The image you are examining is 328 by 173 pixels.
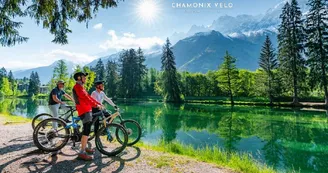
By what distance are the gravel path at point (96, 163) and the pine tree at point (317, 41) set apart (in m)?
36.7

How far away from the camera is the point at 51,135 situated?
6.24 m

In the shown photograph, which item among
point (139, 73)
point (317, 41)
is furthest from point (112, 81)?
point (317, 41)

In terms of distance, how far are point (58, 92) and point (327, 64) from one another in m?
39.9

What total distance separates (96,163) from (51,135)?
163cm

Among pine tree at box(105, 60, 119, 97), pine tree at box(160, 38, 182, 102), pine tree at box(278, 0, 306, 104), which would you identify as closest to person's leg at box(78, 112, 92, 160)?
pine tree at box(278, 0, 306, 104)

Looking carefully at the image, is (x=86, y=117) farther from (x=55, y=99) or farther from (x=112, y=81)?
(x=112, y=81)

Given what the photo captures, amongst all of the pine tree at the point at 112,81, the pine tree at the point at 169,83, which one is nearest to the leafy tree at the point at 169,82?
the pine tree at the point at 169,83

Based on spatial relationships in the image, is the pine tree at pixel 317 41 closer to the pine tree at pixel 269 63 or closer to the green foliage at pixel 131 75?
the pine tree at pixel 269 63

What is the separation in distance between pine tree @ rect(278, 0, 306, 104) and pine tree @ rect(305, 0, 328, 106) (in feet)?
6.89

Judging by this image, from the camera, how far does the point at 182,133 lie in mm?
17422

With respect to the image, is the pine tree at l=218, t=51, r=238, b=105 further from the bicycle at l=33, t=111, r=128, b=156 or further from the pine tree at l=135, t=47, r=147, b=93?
the bicycle at l=33, t=111, r=128, b=156

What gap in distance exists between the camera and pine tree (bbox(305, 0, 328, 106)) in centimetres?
3475

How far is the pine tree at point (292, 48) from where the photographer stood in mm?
38781

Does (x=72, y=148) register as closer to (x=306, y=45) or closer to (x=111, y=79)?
(x=306, y=45)
